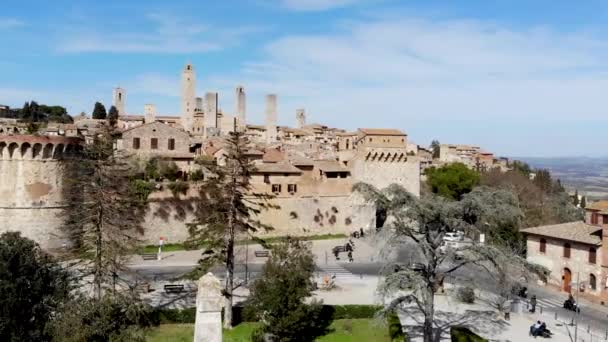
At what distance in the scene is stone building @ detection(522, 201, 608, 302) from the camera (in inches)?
1224

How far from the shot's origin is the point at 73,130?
64312mm

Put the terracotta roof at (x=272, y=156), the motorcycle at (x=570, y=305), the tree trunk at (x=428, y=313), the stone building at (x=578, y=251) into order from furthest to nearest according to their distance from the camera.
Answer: the terracotta roof at (x=272, y=156) → the stone building at (x=578, y=251) → the motorcycle at (x=570, y=305) → the tree trunk at (x=428, y=313)

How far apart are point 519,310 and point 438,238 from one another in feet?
33.6

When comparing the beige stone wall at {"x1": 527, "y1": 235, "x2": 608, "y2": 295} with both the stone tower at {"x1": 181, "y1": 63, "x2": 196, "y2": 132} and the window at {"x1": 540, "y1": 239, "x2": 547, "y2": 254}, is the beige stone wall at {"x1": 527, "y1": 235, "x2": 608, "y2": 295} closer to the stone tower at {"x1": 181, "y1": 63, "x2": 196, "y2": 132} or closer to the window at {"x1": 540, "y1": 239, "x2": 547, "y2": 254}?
the window at {"x1": 540, "y1": 239, "x2": 547, "y2": 254}

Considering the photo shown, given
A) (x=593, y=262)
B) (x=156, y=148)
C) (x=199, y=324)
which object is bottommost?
(x=593, y=262)

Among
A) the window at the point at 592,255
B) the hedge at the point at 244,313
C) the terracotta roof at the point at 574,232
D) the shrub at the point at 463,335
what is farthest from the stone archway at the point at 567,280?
the hedge at the point at 244,313

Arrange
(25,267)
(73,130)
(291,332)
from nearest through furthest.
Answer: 1. (25,267)
2. (291,332)
3. (73,130)

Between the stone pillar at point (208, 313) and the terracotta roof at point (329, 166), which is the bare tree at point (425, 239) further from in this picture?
the terracotta roof at point (329, 166)

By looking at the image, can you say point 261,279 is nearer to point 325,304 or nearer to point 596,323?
point 325,304

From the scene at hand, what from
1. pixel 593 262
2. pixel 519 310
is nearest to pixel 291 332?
pixel 519 310

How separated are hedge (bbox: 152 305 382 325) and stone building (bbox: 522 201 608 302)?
13.5 meters

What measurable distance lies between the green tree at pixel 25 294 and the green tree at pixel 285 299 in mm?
7631

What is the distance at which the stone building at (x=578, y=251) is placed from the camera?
1224 inches

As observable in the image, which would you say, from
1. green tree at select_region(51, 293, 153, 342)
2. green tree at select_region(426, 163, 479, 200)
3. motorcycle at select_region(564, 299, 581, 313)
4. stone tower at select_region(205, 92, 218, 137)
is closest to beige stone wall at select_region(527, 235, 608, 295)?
motorcycle at select_region(564, 299, 581, 313)
